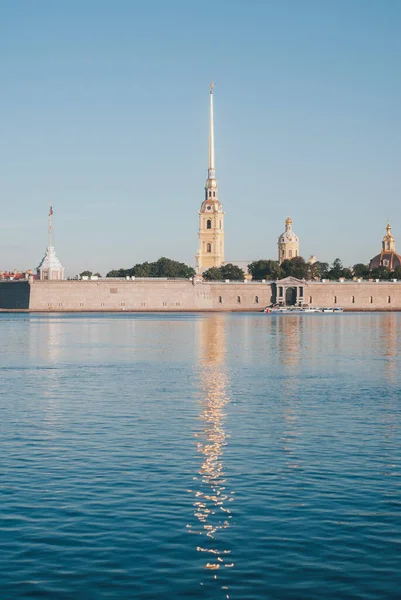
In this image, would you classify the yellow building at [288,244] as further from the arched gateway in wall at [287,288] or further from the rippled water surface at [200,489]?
the rippled water surface at [200,489]

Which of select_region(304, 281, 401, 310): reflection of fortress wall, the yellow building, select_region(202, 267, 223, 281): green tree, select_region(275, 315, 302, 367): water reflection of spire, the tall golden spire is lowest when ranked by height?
select_region(275, 315, 302, 367): water reflection of spire

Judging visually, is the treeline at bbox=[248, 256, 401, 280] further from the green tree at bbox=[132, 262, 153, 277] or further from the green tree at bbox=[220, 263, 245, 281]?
the green tree at bbox=[132, 262, 153, 277]

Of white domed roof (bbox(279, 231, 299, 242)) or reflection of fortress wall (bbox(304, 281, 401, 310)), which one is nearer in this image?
reflection of fortress wall (bbox(304, 281, 401, 310))

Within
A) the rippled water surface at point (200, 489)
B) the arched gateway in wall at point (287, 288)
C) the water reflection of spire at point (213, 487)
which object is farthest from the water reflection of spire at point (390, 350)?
the arched gateway in wall at point (287, 288)

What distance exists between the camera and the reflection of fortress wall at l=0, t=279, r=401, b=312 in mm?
126438

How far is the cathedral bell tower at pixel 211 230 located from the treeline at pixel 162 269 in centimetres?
1057

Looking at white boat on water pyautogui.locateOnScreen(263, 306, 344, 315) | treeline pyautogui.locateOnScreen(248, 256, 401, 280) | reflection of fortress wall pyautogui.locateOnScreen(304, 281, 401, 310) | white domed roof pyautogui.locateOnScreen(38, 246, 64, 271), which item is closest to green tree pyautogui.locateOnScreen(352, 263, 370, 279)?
treeline pyautogui.locateOnScreen(248, 256, 401, 280)

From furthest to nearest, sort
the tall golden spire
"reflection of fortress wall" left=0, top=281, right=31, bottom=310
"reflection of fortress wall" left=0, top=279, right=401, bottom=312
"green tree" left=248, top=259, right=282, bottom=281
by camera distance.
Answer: the tall golden spire, "green tree" left=248, top=259, right=282, bottom=281, "reflection of fortress wall" left=0, top=279, right=401, bottom=312, "reflection of fortress wall" left=0, top=281, right=31, bottom=310

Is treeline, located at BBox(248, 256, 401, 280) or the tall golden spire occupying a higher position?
the tall golden spire

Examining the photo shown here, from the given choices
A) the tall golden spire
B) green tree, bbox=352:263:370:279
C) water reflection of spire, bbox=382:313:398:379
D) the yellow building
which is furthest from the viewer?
the yellow building

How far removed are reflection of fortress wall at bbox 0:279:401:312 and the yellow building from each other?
146ft

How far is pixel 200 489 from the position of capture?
15336 mm

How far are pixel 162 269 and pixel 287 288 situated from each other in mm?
27456

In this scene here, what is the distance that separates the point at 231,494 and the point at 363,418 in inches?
355
